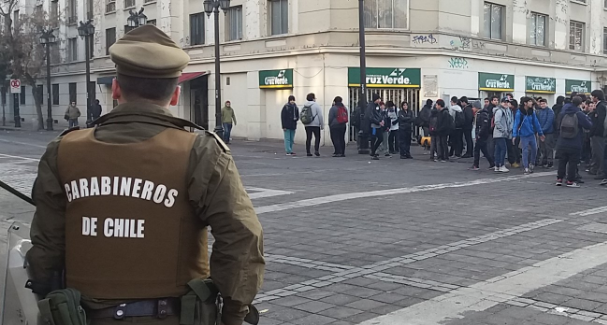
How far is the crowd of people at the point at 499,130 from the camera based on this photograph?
13.2m

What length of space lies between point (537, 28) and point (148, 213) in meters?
31.9

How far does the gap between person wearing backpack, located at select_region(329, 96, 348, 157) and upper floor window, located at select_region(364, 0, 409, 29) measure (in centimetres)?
655

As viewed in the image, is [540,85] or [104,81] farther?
[104,81]

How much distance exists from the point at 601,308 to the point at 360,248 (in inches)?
107

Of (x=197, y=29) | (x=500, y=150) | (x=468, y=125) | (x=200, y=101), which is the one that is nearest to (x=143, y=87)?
(x=500, y=150)

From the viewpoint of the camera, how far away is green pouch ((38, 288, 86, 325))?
2.30 m

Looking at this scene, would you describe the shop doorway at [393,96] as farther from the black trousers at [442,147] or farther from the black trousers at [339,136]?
the black trousers at [442,147]

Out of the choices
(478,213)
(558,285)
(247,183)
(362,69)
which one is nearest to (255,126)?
(362,69)

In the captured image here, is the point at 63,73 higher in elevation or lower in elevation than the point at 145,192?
higher

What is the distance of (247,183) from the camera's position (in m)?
13.1

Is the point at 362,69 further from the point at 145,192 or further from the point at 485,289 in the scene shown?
the point at 145,192

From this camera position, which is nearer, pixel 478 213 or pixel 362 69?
pixel 478 213

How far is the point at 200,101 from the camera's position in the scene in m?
32.2

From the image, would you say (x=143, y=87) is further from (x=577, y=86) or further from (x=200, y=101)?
(x=577, y=86)
